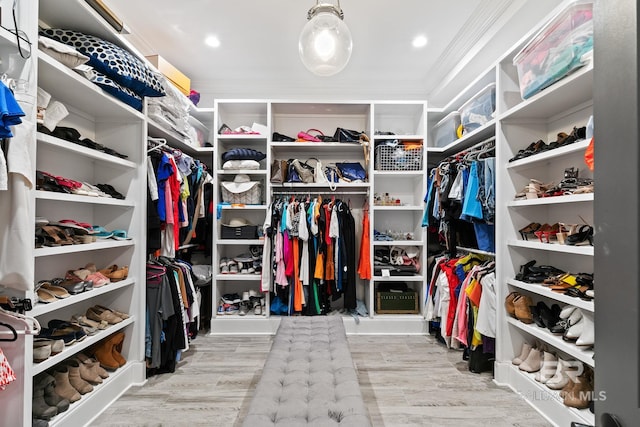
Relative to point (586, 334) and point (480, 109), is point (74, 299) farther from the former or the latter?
point (480, 109)

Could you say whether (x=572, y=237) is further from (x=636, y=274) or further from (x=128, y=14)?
(x=128, y=14)

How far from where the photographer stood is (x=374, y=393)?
218 cm

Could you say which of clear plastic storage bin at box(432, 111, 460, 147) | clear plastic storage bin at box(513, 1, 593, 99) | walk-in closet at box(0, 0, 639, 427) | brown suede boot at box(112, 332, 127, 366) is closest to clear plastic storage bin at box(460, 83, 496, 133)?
walk-in closet at box(0, 0, 639, 427)

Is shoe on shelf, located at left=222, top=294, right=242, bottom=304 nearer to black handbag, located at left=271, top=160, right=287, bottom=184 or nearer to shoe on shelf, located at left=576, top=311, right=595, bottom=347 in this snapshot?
black handbag, located at left=271, top=160, right=287, bottom=184

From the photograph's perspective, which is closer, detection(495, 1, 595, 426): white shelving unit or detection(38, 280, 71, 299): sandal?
detection(38, 280, 71, 299): sandal

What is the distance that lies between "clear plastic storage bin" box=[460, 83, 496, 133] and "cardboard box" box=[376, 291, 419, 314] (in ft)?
5.98

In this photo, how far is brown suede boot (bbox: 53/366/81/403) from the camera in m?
1.76

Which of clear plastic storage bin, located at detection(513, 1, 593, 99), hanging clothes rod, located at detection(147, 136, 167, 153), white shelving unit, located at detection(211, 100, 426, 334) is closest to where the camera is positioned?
clear plastic storage bin, located at detection(513, 1, 593, 99)

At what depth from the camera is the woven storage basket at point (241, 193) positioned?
10.9ft

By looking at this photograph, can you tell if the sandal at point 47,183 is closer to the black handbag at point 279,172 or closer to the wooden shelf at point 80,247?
the wooden shelf at point 80,247

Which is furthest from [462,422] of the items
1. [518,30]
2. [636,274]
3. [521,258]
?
[518,30]

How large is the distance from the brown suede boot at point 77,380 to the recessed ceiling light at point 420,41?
367 centimetres

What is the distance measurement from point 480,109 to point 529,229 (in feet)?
3.61

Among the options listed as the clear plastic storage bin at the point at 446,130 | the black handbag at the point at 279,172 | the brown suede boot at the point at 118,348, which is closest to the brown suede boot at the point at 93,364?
the brown suede boot at the point at 118,348
